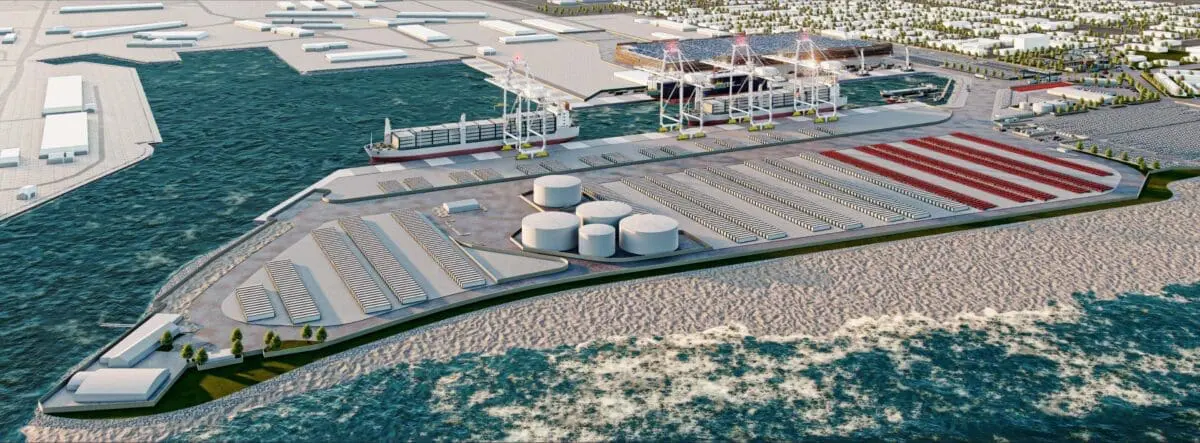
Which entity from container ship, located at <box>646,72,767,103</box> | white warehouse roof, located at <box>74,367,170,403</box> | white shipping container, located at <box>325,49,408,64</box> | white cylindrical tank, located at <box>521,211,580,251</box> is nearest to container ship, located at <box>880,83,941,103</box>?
container ship, located at <box>646,72,767,103</box>

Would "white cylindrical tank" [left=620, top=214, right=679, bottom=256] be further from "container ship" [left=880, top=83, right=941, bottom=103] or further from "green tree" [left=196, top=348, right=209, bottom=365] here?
"container ship" [left=880, top=83, right=941, bottom=103]

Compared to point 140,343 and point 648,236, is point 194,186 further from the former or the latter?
point 648,236

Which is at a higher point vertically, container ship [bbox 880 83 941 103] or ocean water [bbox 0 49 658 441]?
container ship [bbox 880 83 941 103]

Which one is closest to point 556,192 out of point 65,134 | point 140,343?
point 140,343

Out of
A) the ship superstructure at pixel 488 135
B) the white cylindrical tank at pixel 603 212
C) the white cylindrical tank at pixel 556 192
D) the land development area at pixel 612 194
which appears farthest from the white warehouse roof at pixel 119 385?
the ship superstructure at pixel 488 135

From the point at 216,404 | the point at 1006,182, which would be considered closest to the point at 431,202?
the point at 216,404
